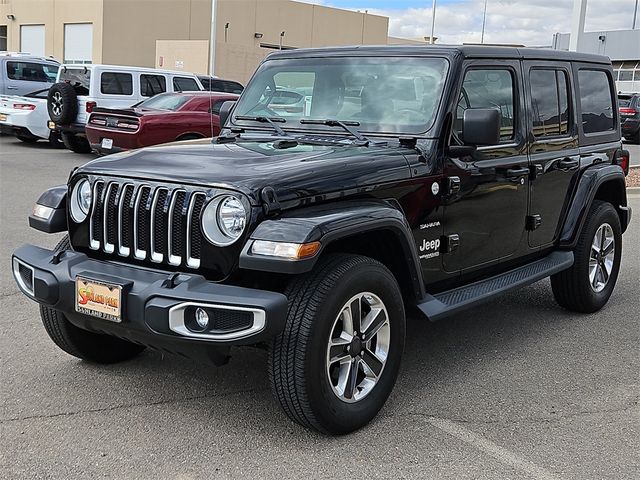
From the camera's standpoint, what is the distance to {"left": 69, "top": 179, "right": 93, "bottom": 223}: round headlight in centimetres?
398

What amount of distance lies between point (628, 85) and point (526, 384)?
178 feet

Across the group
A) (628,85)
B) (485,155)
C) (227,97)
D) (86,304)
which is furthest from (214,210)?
(628,85)

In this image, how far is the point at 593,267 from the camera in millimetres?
6090

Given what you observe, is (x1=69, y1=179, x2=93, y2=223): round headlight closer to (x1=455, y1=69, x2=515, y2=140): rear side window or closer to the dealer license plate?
the dealer license plate

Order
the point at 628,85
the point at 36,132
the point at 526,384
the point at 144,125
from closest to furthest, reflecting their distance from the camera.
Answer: the point at 526,384, the point at 144,125, the point at 36,132, the point at 628,85

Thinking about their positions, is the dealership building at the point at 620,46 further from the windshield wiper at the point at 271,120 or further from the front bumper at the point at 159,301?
the front bumper at the point at 159,301

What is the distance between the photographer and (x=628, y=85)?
176ft

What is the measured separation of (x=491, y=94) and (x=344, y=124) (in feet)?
3.33

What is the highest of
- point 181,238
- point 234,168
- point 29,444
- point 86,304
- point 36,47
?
point 36,47

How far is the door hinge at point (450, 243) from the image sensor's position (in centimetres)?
452

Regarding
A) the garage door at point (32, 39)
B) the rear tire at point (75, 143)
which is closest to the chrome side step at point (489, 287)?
the rear tire at point (75, 143)

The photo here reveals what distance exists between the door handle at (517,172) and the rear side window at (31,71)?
16.7 metres

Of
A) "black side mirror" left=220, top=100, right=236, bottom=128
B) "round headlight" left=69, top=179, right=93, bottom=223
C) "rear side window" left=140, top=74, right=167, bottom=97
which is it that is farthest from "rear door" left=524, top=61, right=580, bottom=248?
"rear side window" left=140, top=74, right=167, bottom=97

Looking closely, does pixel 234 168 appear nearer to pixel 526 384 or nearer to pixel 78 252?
pixel 78 252
